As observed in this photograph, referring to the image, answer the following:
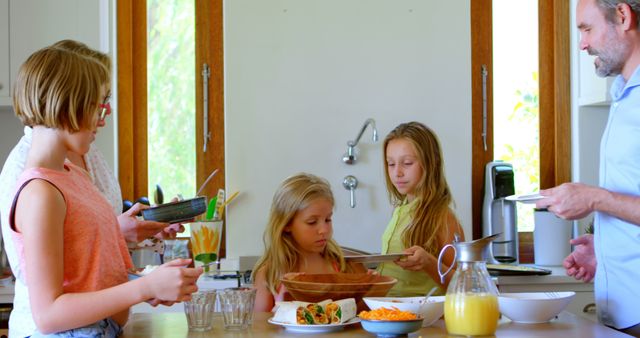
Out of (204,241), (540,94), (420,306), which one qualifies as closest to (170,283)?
(420,306)

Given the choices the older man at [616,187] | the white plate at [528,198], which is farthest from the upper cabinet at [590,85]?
the white plate at [528,198]

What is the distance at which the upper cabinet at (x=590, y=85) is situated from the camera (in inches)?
128

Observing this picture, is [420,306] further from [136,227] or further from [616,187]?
[136,227]

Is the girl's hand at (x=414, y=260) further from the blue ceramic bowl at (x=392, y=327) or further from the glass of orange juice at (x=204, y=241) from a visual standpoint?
the glass of orange juice at (x=204, y=241)

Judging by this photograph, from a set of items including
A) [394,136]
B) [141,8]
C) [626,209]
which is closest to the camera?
[626,209]

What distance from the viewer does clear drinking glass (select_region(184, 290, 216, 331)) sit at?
71.9 inches

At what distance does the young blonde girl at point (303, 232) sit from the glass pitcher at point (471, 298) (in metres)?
0.70

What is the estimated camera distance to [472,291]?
175 centimetres

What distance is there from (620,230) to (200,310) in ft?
3.23

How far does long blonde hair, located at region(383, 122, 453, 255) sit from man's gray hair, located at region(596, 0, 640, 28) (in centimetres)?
83

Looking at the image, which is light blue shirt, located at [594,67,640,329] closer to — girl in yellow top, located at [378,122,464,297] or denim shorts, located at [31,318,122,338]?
girl in yellow top, located at [378,122,464,297]

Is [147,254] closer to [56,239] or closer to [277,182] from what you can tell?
[277,182]

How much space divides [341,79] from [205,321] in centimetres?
177

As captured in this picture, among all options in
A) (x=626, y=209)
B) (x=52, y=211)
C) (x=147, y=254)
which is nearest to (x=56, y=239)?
(x=52, y=211)
